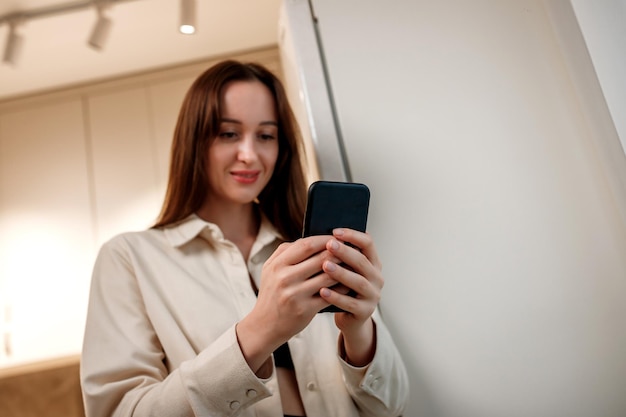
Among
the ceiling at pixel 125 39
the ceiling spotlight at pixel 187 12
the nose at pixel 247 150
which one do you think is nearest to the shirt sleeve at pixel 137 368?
the nose at pixel 247 150

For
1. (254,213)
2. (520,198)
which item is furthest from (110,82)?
(520,198)

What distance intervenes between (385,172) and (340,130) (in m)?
0.12

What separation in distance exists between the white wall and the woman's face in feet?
0.50

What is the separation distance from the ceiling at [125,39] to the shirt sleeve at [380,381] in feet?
5.72

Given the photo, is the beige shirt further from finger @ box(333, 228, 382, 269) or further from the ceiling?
Result: the ceiling

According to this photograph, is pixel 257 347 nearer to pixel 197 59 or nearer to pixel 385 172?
pixel 385 172

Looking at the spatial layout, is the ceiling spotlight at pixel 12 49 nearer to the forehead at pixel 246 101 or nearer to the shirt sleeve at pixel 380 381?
the forehead at pixel 246 101

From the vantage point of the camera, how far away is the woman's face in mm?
882

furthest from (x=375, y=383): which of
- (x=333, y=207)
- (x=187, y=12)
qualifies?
(x=187, y=12)

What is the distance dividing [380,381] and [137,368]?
14.3 inches

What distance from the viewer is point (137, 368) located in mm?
721

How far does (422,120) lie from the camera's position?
939 mm

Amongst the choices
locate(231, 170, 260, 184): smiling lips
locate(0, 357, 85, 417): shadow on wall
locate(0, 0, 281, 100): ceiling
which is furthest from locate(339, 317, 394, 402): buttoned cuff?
locate(0, 0, 281, 100): ceiling

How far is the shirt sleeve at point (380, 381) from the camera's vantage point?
74cm
